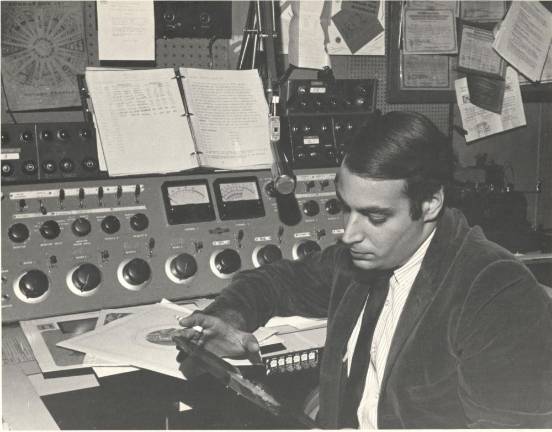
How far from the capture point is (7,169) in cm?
141

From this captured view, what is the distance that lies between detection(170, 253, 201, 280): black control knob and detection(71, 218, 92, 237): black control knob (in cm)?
21

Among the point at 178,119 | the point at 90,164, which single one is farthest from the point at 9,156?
the point at 178,119

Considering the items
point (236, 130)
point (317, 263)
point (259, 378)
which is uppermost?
point (236, 130)

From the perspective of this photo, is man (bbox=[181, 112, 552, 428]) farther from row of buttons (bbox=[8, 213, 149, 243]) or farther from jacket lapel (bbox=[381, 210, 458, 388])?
row of buttons (bbox=[8, 213, 149, 243])

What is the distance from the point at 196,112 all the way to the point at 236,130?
0.11 meters

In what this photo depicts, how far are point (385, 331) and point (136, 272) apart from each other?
1.91 ft

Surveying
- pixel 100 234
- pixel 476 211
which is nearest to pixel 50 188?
pixel 100 234

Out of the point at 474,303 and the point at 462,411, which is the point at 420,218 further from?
the point at 462,411

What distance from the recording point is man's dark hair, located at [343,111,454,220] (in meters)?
1.07

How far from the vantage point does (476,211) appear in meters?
1.92

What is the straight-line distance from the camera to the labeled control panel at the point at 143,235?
1388 mm

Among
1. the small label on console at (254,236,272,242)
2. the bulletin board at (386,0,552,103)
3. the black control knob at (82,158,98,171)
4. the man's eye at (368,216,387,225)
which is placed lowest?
the small label on console at (254,236,272,242)

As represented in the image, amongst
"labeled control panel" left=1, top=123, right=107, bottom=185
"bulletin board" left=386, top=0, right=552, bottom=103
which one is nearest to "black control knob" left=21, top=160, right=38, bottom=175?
"labeled control panel" left=1, top=123, right=107, bottom=185

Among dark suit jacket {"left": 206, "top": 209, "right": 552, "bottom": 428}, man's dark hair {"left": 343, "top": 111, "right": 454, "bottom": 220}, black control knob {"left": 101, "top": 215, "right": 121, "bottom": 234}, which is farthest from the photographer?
black control knob {"left": 101, "top": 215, "right": 121, "bottom": 234}
